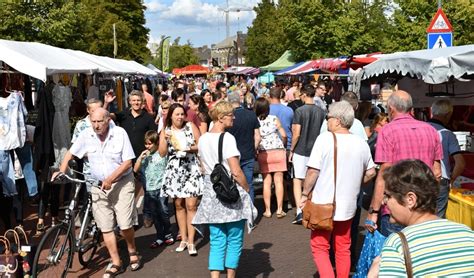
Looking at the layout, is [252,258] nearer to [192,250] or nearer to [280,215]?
[192,250]

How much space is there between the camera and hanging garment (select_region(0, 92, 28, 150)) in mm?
6844

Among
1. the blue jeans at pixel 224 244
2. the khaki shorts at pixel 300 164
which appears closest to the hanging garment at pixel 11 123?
the blue jeans at pixel 224 244

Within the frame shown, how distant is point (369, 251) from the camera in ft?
14.2

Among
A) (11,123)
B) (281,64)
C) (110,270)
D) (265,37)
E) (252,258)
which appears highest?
(265,37)

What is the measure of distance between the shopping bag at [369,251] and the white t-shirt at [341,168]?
→ 0.35 metres

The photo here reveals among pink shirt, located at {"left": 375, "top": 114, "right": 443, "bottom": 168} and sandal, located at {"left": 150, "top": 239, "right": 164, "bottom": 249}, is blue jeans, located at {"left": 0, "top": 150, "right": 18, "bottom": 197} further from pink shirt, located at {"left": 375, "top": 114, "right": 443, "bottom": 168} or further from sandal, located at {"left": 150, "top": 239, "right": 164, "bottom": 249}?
pink shirt, located at {"left": 375, "top": 114, "right": 443, "bottom": 168}

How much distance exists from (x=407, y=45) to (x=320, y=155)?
27282 millimetres

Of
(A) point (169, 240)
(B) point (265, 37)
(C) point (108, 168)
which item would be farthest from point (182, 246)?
(B) point (265, 37)

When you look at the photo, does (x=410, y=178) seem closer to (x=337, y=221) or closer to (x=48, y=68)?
(x=337, y=221)

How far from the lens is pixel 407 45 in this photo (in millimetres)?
30031

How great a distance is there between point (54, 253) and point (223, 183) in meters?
1.86

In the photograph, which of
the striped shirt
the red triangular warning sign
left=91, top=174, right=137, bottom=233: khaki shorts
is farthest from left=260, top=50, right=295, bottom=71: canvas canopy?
the striped shirt

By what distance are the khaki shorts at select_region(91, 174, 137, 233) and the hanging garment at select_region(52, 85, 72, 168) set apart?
2.42 metres

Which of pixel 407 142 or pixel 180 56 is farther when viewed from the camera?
pixel 180 56
